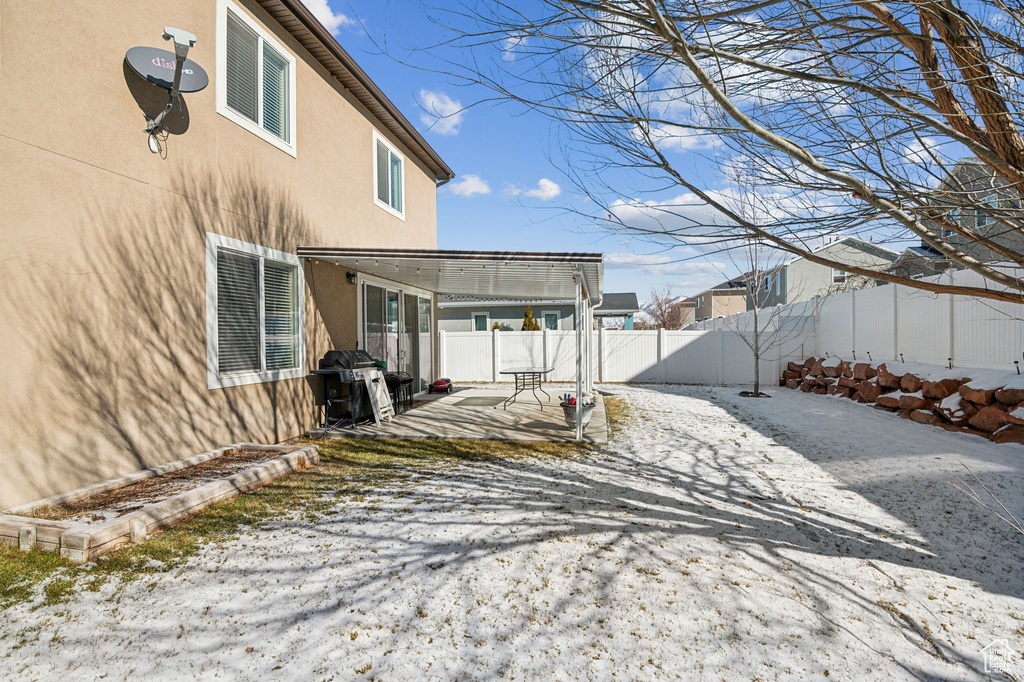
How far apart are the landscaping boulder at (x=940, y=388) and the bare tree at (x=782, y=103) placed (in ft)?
23.2

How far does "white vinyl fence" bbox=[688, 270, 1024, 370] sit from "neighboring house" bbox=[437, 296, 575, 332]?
35.6ft

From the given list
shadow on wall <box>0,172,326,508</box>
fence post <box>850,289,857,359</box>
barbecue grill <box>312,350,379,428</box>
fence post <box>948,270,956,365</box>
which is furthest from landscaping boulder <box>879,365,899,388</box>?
shadow on wall <box>0,172,326,508</box>

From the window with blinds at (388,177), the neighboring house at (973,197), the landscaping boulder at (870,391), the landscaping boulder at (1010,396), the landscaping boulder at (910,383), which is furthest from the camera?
the landscaping boulder at (870,391)

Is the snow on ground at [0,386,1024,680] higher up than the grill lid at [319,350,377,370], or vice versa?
the grill lid at [319,350,377,370]

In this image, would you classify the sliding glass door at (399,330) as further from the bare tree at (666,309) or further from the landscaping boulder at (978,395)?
the bare tree at (666,309)

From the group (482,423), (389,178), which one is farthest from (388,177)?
(482,423)

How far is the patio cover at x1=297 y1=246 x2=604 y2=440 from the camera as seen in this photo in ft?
23.2

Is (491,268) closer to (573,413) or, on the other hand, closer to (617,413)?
(573,413)

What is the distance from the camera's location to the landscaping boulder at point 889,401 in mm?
9977

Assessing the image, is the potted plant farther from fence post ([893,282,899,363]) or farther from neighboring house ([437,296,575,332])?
neighboring house ([437,296,575,332])

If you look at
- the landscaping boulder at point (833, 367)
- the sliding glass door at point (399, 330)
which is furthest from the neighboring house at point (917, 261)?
the sliding glass door at point (399, 330)

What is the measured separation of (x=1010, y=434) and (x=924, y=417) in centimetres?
178

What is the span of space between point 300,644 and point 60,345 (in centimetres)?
325

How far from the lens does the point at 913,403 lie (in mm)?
9398
